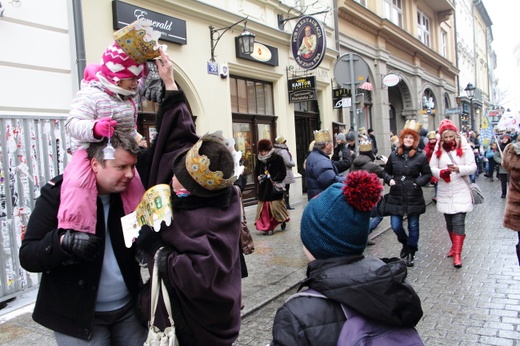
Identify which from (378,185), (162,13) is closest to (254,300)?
(378,185)

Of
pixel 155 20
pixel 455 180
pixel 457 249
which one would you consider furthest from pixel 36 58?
pixel 457 249

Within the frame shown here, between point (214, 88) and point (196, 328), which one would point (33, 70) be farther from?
point (196, 328)

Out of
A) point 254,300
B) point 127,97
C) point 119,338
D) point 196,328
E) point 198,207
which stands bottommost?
point 254,300

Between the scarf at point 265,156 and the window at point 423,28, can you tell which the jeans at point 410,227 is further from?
the window at point 423,28

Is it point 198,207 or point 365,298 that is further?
point 198,207

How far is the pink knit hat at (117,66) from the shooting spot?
2158 mm

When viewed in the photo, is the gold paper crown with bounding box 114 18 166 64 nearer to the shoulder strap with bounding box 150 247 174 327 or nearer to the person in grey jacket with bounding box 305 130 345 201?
the shoulder strap with bounding box 150 247 174 327

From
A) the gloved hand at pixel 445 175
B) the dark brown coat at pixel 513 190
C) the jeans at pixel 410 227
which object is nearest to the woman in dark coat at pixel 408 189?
the jeans at pixel 410 227

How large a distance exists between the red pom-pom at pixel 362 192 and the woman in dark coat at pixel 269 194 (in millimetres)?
6663

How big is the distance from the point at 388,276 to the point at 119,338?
4.58 feet

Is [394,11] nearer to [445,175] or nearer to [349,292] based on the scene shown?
[445,175]

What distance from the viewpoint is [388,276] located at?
5.08 feet

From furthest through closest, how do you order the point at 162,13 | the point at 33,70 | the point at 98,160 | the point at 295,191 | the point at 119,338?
1. the point at 295,191
2. the point at 162,13
3. the point at 33,70
4. the point at 119,338
5. the point at 98,160

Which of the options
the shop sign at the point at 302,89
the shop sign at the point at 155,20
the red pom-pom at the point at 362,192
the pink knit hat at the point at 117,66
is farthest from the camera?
the shop sign at the point at 302,89
